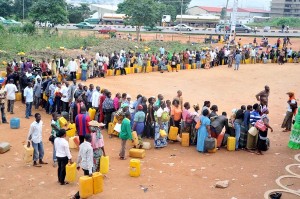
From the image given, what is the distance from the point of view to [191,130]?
12.2 m

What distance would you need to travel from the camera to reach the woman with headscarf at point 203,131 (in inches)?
445

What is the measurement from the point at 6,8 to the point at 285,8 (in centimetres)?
7830

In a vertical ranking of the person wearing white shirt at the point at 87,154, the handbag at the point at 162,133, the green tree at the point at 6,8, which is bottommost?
the handbag at the point at 162,133

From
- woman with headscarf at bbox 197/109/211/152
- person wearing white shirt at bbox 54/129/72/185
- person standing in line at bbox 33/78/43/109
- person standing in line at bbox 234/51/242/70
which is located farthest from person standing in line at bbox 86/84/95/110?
person standing in line at bbox 234/51/242/70

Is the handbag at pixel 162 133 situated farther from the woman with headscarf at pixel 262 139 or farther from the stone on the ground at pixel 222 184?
the stone on the ground at pixel 222 184

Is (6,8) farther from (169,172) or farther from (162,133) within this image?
(169,172)

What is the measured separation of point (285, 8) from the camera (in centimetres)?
10912

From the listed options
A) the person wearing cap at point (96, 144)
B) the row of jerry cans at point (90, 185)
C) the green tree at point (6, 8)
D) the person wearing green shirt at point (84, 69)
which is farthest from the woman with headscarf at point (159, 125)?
the green tree at point (6, 8)

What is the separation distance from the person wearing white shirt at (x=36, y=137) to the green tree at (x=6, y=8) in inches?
2045

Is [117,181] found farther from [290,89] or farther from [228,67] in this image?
[228,67]

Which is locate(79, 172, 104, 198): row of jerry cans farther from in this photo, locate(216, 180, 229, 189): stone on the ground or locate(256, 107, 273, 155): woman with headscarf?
locate(256, 107, 273, 155): woman with headscarf

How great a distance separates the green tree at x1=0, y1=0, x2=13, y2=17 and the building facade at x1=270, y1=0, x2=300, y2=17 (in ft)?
253

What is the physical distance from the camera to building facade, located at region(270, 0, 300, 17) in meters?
107

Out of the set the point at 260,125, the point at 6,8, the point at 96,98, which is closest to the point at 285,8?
the point at 6,8
